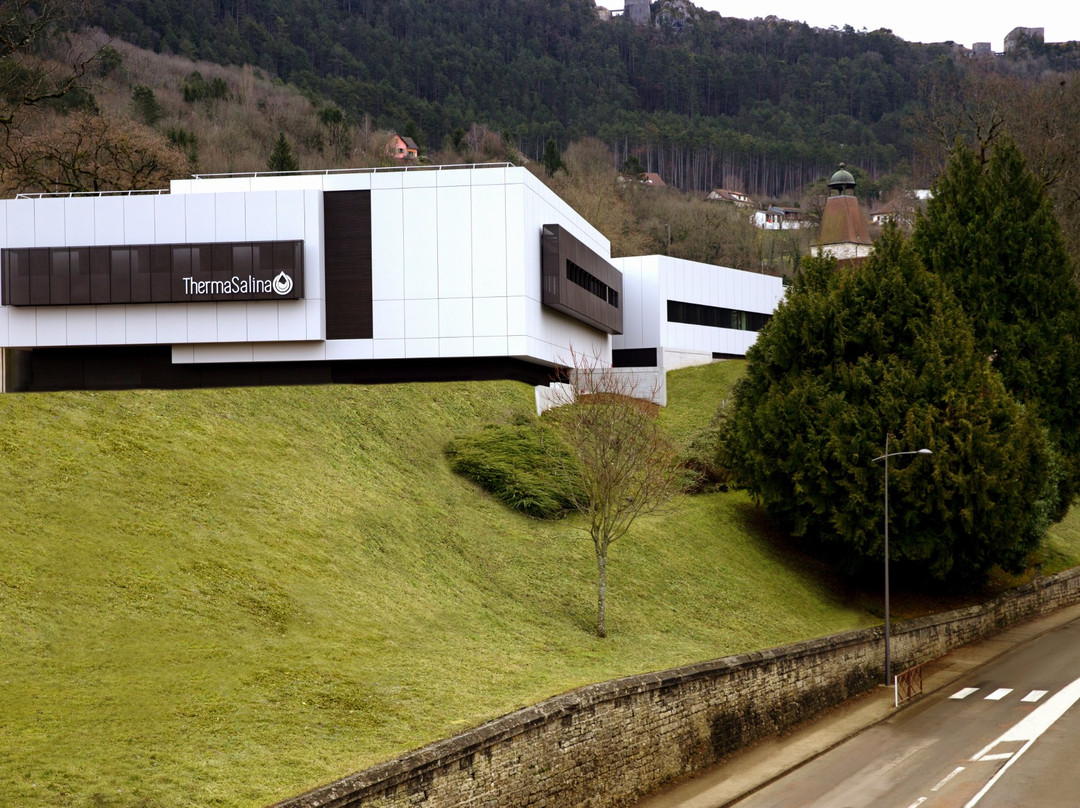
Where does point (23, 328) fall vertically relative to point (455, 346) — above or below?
above

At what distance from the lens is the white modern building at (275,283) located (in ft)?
140

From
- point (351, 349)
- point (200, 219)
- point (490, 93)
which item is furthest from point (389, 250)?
point (490, 93)

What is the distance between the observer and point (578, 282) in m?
51.2

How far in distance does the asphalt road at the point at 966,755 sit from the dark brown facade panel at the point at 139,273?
1049 inches

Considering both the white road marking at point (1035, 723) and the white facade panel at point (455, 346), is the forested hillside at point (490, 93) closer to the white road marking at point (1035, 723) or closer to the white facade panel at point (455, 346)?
the white facade panel at point (455, 346)

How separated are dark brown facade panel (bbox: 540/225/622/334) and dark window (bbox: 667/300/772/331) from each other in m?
6.26

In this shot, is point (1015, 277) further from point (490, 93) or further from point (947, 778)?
point (490, 93)

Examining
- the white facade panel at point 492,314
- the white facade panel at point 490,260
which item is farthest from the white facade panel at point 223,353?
the white facade panel at point 490,260

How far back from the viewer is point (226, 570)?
74.9 ft

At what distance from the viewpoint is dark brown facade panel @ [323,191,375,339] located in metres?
43.6

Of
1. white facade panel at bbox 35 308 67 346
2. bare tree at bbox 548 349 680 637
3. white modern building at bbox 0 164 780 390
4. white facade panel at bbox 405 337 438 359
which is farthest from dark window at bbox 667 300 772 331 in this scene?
white facade panel at bbox 35 308 67 346

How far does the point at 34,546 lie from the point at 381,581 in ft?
25.6

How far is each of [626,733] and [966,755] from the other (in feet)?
26.5

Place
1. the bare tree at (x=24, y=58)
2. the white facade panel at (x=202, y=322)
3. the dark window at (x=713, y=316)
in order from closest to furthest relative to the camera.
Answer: the bare tree at (x=24, y=58) < the white facade panel at (x=202, y=322) < the dark window at (x=713, y=316)
